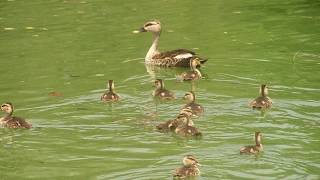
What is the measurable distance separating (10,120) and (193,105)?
305 cm

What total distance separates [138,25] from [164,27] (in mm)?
754

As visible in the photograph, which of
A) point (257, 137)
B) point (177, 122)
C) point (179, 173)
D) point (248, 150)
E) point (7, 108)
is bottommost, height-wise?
point (179, 173)

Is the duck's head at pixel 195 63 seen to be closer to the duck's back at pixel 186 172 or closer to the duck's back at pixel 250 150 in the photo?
the duck's back at pixel 250 150

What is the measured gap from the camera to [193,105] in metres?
14.1

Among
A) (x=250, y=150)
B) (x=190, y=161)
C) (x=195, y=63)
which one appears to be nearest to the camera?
(x=190, y=161)

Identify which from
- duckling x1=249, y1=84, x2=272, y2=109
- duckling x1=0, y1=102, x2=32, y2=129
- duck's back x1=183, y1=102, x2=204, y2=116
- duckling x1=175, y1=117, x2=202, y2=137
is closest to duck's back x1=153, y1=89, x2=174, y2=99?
duck's back x1=183, y1=102, x2=204, y2=116

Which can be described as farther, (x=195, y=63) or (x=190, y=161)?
(x=195, y=63)

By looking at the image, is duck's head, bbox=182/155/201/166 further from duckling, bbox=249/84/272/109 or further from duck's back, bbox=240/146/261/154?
duckling, bbox=249/84/272/109

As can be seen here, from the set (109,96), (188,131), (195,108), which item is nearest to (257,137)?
(188,131)

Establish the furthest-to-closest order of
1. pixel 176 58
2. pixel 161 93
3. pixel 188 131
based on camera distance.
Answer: pixel 176 58 < pixel 161 93 < pixel 188 131

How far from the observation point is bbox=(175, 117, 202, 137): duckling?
13.0 metres

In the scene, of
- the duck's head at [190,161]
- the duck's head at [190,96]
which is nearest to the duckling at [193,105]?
the duck's head at [190,96]

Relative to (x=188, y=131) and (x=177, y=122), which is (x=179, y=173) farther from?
(x=177, y=122)

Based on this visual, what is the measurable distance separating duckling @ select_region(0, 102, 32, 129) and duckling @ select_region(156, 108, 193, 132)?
221cm
